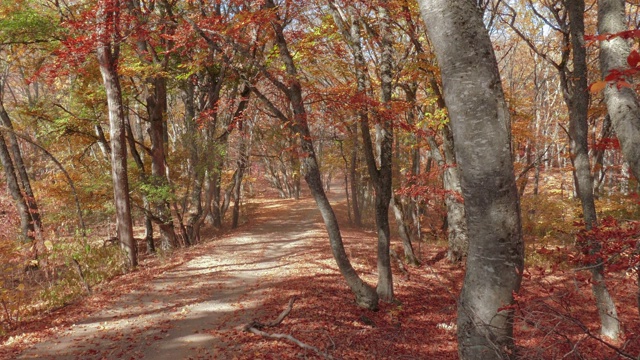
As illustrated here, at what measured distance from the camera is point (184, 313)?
7.20 m

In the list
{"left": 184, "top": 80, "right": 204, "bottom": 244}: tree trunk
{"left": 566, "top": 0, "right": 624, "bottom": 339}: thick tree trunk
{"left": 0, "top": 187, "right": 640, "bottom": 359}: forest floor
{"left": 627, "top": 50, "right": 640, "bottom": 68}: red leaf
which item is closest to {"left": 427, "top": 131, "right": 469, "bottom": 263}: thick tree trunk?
{"left": 0, "top": 187, "right": 640, "bottom": 359}: forest floor

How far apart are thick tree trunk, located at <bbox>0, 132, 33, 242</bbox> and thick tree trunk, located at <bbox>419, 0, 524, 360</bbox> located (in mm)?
14576

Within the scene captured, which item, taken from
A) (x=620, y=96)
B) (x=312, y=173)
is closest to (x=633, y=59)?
(x=620, y=96)

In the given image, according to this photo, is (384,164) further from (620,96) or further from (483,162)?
(483,162)

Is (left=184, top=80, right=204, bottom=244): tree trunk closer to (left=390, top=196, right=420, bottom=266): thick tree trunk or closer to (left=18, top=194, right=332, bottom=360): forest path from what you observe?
(left=18, top=194, right=332, bottom=360): forest path

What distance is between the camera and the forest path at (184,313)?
564cm

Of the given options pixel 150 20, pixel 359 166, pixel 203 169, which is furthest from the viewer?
pixel 359 166

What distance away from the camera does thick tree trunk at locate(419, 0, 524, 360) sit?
2.42 metres

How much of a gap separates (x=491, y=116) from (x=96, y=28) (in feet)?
34.3

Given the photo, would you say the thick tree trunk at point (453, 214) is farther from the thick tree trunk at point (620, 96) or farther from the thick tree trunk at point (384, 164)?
the thick tree trunk at point (620, 96)

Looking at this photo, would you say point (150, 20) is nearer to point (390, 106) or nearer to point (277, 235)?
point (390, 106)

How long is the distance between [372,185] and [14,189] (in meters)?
12.2

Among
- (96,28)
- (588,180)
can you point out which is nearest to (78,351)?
(96,28)

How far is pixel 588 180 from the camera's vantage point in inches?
242
